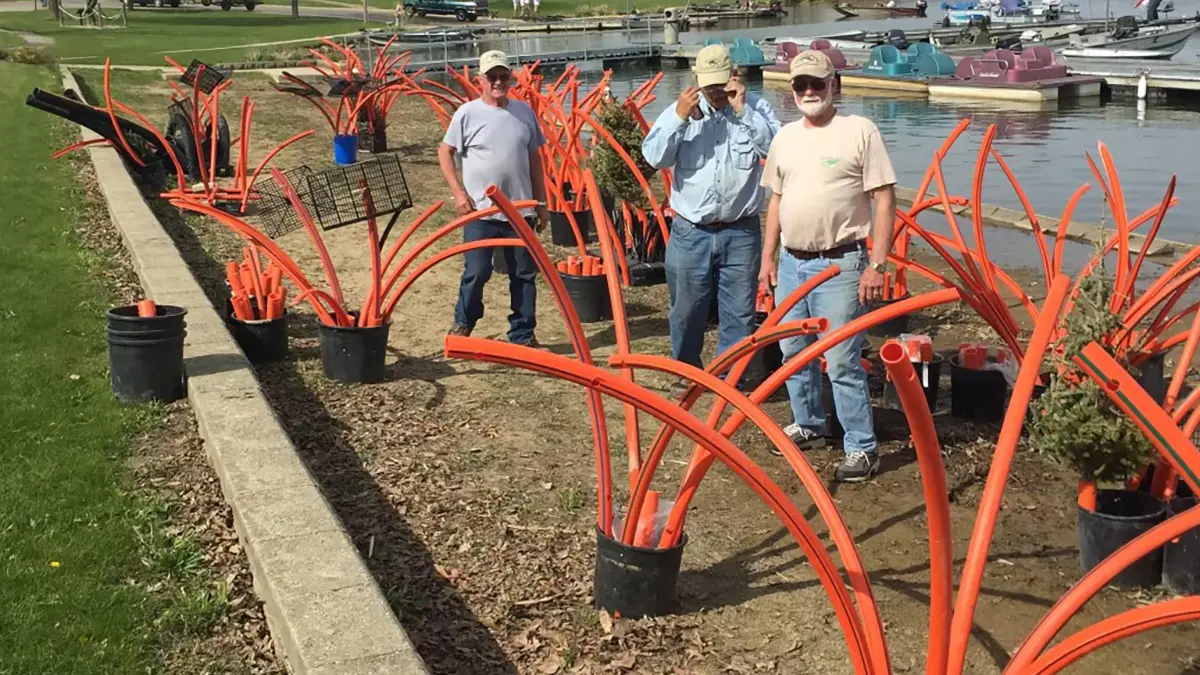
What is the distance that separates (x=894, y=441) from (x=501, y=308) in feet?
11.3

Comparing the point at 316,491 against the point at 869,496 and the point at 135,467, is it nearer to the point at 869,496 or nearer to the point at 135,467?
the point at 135,467

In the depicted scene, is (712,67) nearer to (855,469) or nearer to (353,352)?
(855,469)

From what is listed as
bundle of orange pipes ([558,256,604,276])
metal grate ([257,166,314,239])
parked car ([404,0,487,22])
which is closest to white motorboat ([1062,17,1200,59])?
metal grate ([257,166,314,239])

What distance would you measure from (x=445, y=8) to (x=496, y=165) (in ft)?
187

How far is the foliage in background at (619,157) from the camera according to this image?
9.47m

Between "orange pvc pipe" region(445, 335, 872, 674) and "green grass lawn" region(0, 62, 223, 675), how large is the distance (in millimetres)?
1737

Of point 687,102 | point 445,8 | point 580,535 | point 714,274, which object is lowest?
point 580,535

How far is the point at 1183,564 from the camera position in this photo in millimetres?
4223

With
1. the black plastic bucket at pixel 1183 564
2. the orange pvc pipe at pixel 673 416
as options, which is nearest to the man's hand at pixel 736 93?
the black plastic bucket at pixel 1183 564

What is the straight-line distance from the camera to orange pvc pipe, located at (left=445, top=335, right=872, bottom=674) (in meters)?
2.60

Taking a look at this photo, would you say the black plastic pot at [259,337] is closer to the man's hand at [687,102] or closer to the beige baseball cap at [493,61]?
the beige baseball cap at [493,61]

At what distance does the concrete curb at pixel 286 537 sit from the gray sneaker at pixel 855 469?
2.22 m

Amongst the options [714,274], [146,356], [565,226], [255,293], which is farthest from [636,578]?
[565,226]

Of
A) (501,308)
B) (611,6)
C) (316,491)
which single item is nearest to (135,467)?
(316,491)
